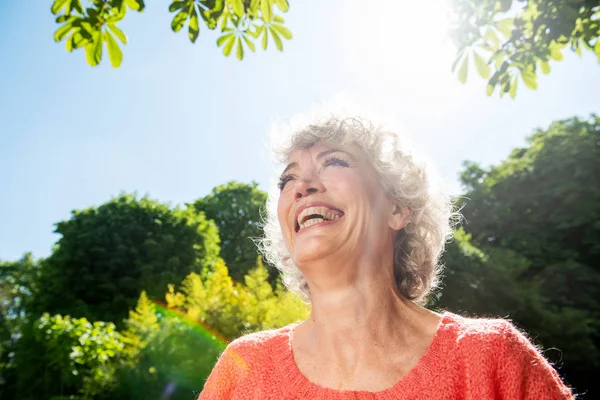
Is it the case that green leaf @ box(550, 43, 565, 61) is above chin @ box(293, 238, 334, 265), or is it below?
above

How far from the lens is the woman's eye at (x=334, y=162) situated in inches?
76.8

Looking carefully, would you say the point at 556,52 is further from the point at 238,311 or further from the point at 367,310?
the point at 238,311

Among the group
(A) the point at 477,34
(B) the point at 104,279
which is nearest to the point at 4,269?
(B) the point at 104,279

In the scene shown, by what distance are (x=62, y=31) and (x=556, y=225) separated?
21250 millimetres

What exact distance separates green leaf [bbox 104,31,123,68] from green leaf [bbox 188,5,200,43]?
51 cm

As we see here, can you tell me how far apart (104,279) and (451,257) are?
12800mm

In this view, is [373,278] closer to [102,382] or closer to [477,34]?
[477,34]

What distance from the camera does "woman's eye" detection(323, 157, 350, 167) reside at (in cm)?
195

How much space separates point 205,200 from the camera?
2852 cm

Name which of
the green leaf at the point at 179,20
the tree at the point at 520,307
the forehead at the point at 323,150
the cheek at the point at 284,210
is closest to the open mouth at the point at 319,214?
the cheek at the point at 284,210

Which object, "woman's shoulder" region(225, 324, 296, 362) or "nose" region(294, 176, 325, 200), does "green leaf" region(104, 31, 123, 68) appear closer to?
"nose" region(294, 176, 325, 200)

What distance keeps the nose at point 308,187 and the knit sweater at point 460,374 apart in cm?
62

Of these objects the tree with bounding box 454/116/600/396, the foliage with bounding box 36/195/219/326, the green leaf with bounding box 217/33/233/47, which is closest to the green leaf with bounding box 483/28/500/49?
the green leaf with bounding box 217/33/233/47

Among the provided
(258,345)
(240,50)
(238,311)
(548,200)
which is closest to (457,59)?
(240,50)
